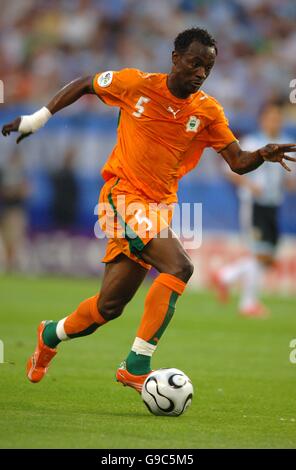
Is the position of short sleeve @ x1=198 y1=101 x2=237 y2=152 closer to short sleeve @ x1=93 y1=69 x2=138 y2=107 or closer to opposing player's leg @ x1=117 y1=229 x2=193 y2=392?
short sleeve @ x1=93 y1=69 x2=138 y2=107

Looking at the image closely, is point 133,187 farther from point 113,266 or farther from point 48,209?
point 48,209

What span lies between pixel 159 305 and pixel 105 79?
166 centimetres

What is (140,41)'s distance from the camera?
20188 mm

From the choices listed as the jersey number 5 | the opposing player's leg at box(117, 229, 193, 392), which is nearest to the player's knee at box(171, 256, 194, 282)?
the opposing player's leg at box(117, 229, 193, 392)

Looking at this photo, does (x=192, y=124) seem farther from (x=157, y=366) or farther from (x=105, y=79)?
(x=157, y=366)

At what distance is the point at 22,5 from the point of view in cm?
2166

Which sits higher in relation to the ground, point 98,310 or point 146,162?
point 146,162

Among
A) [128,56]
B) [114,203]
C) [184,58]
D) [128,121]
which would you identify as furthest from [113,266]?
[128,56]

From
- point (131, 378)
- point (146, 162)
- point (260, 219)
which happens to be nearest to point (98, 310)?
point (131, 378)

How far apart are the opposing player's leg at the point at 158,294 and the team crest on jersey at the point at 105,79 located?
118cm

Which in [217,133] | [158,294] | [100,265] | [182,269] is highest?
[217,133]

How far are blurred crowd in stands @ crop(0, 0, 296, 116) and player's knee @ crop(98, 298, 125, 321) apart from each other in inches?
452
